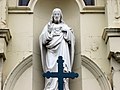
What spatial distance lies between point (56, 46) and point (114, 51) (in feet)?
3.59

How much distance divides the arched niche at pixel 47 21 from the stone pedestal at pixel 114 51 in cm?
66

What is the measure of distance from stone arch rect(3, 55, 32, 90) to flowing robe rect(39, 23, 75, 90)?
0.29m

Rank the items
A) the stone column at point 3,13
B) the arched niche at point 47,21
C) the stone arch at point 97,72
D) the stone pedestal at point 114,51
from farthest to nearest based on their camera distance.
Result: the arched niche at point 47,21, the stone column at point 3,13, the stone arch at point 97,72, the stone pedestal at point 114,51

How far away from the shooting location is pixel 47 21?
9531 millimetres

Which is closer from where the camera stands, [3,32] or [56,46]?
[3,32]

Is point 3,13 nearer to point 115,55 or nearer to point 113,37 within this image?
point 113,37

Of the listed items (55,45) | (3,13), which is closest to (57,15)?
(55,45)

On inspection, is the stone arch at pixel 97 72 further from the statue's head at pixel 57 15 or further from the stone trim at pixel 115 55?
the statue's head at pixel 57 15

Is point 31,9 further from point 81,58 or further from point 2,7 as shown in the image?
point 81,58

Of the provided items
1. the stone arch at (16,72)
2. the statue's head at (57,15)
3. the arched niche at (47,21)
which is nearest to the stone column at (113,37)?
the arched niche at (47,21)

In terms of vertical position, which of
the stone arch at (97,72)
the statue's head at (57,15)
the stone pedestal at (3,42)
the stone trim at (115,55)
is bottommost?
the stone arch at (97,72)

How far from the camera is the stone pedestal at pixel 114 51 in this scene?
329 inches

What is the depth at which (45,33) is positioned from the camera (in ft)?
29.2

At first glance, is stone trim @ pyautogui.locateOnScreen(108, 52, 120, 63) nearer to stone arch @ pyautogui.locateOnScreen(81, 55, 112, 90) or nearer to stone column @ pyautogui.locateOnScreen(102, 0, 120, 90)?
stone column @ pyautogui.locateOnScreen(102, 0, 120, 90)
